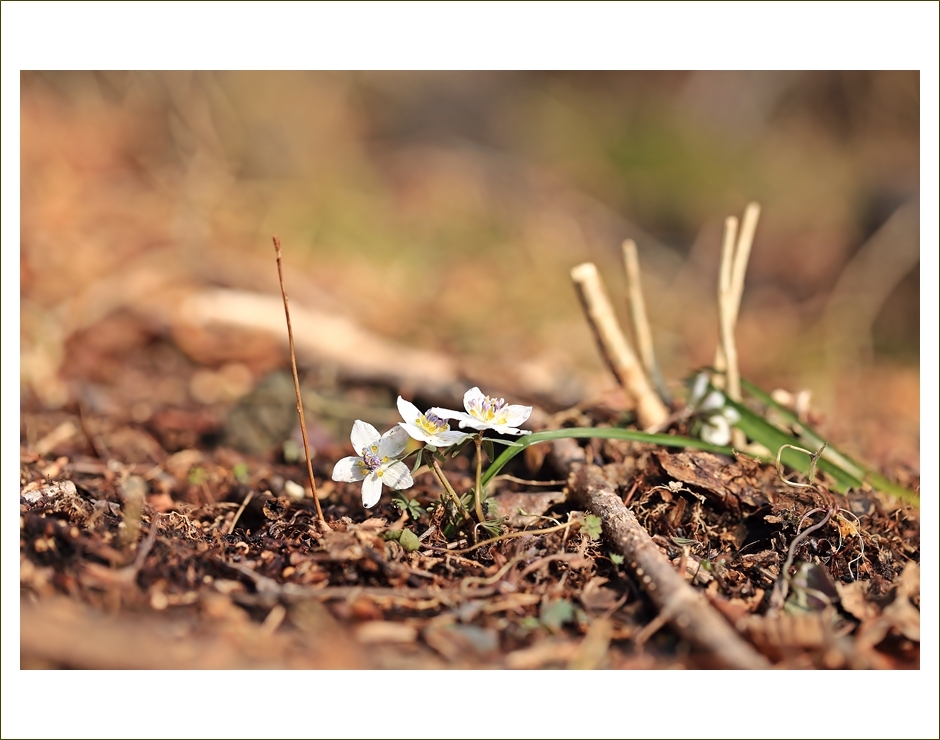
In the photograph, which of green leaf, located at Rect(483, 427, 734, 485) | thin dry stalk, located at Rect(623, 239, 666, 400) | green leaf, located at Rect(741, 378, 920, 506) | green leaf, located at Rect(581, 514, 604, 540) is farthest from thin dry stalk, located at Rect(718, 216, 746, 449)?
green leaf, located at Rect(581, 514, 604, 540)

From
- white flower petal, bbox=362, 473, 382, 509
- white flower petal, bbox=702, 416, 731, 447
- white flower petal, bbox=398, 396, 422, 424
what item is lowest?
white flower petal, bbox=702, 416, 731, 447

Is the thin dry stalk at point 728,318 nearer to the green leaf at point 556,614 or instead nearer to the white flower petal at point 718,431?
the white flower petal at point 718,431

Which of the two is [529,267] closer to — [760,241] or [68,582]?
[760,241]

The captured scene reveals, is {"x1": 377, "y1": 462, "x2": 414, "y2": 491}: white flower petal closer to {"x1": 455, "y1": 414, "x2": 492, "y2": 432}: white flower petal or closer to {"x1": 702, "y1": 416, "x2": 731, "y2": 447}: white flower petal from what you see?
{"x1": 455, "y1": 414, "x2": 492, "y2": 432}: white flower petal

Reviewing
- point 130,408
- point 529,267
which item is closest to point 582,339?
point 529,267

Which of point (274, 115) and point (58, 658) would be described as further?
point (274, 115)

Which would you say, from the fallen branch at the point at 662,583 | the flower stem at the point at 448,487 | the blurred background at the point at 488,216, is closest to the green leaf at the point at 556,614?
the fallen branch at the point at 662,583

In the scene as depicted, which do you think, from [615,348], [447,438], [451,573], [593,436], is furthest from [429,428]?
[615,348]
